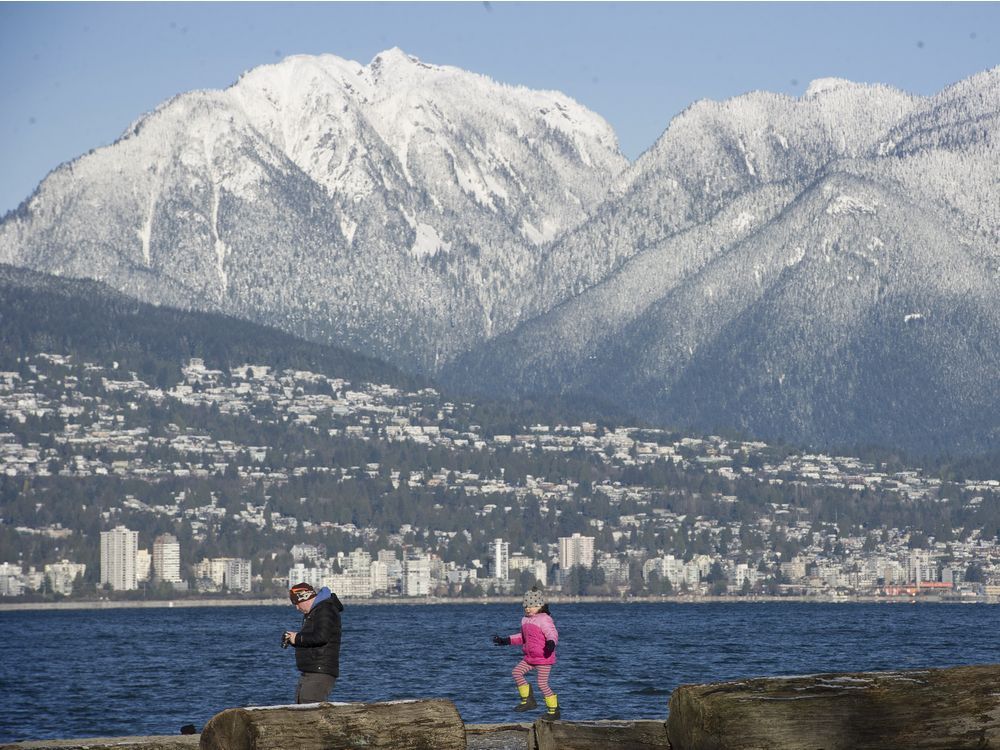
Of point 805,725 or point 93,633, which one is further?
point 93,633

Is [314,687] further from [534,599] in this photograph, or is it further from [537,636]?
[537,636]

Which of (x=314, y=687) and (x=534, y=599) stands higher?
(x=534, y=599)

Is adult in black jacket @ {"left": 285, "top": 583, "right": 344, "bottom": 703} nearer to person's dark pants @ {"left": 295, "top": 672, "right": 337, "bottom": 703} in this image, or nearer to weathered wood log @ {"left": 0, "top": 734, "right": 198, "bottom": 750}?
person's dark pants @ {"left": 295, "top": 672, "right": 337, "bottom": 703}

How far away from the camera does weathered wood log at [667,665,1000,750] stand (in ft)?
61.2

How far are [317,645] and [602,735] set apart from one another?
13.9 ft

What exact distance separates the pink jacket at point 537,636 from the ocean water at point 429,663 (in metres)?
19.5

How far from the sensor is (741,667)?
104125 millimetres

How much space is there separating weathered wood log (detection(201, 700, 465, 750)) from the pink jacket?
8819 mm

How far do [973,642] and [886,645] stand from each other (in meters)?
7.91

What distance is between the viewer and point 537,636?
30297mm

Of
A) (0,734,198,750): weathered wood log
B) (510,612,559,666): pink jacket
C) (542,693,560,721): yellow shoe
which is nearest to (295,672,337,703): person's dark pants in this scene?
(0,734,198,750): weathered wood log

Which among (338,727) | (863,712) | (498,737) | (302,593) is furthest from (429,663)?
(863,712)

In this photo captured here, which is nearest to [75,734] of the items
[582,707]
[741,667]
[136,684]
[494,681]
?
[582,707]

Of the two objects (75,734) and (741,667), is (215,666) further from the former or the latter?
(75,734)
